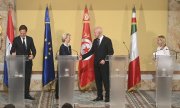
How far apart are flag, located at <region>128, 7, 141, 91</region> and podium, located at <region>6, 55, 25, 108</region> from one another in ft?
10.7

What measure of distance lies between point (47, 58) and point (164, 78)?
3231 millimetres

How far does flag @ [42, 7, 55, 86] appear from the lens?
34.0 ft

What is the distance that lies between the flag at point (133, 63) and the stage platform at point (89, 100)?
0.28m

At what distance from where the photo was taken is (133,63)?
414 inches

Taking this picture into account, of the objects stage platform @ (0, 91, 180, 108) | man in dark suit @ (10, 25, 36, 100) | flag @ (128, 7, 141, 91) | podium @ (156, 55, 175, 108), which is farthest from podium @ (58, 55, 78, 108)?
flag @ (128, 7, 141, 91)

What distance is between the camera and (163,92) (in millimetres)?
8492

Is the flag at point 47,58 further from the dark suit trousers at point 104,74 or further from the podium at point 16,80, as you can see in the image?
the podium at point 16,80

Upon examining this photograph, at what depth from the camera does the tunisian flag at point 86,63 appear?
411 inches

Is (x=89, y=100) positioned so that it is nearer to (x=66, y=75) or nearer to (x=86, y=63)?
(x=86, y=63)

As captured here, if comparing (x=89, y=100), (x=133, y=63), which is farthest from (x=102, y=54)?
(x=133, y=63)

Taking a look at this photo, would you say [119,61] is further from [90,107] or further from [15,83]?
[15,83]

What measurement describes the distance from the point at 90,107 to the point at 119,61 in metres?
1.25

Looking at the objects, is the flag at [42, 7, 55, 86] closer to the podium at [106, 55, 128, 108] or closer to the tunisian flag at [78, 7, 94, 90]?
the tunisian flag at [78, 7, 94, 90]

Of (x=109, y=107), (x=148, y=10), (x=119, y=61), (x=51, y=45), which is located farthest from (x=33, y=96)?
(x=148, y=10)
